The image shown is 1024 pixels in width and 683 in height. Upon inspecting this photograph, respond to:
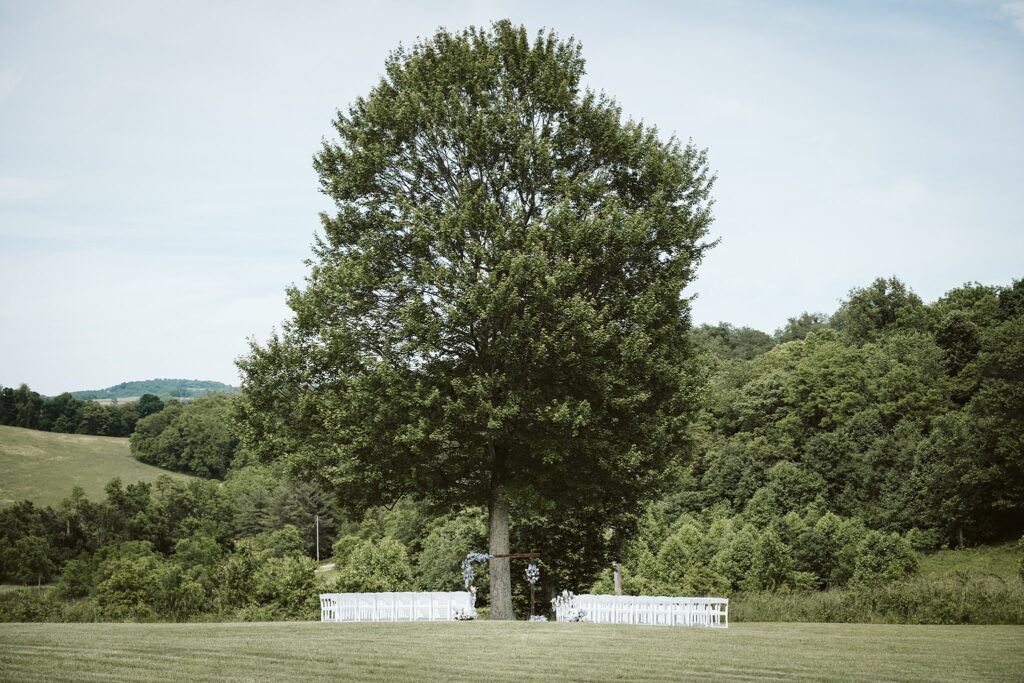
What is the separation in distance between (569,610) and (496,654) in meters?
12.1

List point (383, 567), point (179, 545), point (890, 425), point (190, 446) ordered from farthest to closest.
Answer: point (190, 446), point (179, 545), point (890, 425), point (383, 567)

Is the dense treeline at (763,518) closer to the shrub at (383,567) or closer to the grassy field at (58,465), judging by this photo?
the shrub at (383,567)

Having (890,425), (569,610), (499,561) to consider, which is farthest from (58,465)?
(569,610)

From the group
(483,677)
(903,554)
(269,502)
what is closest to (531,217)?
(483,677)

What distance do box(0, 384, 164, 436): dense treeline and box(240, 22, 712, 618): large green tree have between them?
570ft

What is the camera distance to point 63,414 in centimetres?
18212

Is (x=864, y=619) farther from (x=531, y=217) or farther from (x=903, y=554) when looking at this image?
(x=903, y=554)

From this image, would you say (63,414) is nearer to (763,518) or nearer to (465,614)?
(763,518)

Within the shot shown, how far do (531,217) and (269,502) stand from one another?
10261cm

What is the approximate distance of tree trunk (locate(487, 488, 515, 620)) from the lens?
2677cm

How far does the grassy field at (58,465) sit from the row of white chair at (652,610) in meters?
119

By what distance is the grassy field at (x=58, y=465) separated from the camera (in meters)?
133

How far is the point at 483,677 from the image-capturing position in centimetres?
1268

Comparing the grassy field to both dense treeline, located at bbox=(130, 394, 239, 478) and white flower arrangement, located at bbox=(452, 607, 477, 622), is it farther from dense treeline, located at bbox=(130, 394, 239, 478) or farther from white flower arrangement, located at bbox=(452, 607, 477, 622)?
white flower arrangement, located at bbox=(452, 607, 477, 622)
